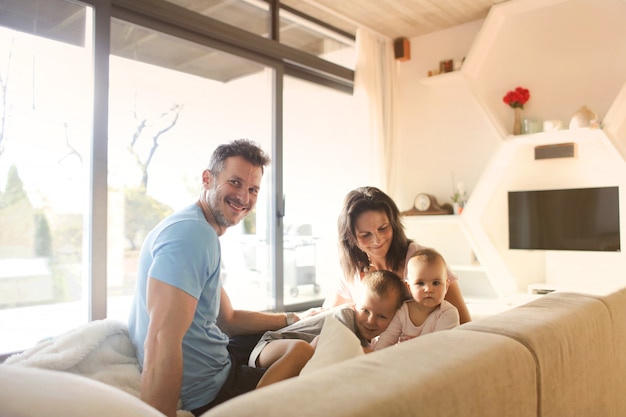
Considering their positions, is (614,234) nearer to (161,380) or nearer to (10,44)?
(161,380)

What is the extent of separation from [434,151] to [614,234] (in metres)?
1.83

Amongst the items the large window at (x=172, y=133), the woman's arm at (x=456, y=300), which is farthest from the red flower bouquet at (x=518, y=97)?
the woman's arm at (x=456, y=300)

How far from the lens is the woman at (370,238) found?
225 centimetres

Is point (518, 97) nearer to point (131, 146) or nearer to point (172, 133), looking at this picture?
point (172, 133)

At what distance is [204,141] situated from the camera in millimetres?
4129

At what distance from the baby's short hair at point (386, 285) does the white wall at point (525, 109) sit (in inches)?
113

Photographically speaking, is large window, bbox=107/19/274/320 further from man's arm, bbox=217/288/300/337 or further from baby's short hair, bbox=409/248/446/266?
baby's short hair, bbox=409/248/446/266

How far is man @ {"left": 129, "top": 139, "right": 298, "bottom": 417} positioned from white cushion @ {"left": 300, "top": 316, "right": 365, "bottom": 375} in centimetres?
50

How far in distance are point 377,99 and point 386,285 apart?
143 inches

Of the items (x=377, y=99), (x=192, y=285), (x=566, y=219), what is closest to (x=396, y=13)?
(x=377, y=99)

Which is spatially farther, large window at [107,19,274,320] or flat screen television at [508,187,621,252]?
flat screen television at [508,187,621,252]

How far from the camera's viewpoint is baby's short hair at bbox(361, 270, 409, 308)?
1979 mm

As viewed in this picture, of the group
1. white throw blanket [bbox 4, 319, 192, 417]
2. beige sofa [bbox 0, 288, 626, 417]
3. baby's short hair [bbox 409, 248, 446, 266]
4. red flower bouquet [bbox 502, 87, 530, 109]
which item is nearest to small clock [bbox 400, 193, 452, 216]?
red flower bouquet [bbox 502, 87, 530, 109]

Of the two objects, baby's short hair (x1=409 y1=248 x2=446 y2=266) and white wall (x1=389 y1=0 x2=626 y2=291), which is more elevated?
white wall (x1=389 y1=0 x2=626 y2=291)
